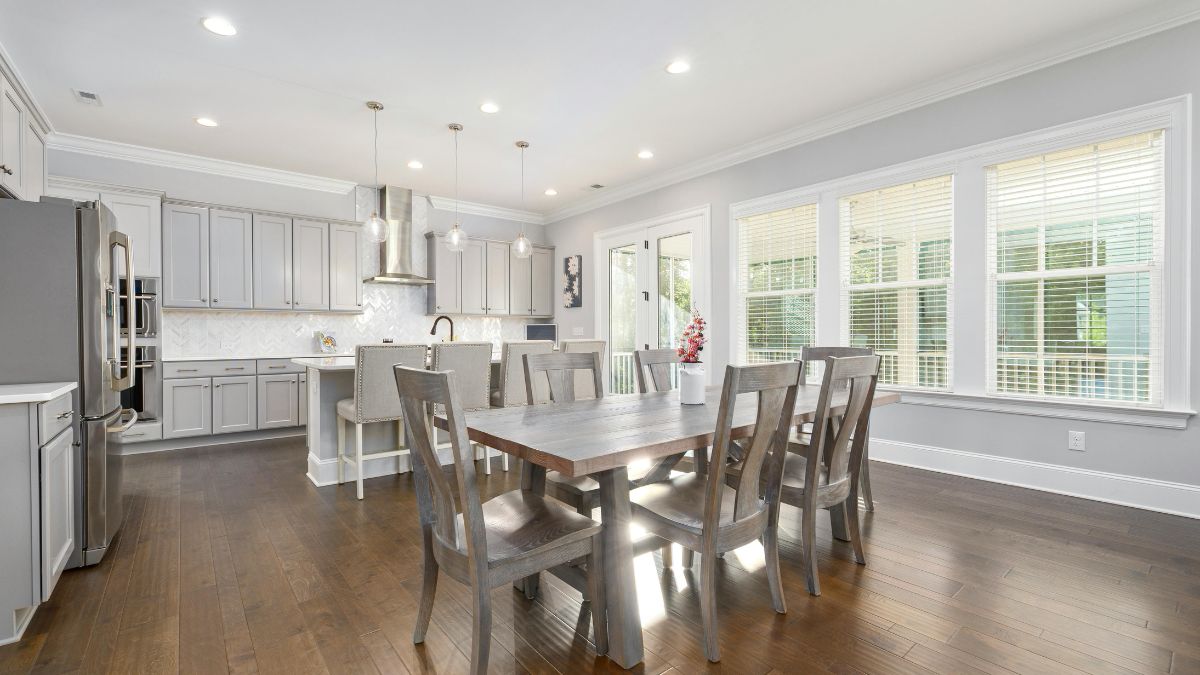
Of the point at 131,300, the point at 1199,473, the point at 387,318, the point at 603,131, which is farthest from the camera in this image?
the point at 387,318

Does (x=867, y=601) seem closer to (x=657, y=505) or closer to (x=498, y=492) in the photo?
(x=657, y=505)

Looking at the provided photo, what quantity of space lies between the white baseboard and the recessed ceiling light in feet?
16.6

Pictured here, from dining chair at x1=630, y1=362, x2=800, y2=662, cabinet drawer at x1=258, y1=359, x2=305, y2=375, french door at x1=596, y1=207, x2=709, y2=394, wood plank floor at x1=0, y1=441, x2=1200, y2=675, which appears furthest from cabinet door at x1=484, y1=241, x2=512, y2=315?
dining chair at x1=630, y1=362, x2=800, y2=662

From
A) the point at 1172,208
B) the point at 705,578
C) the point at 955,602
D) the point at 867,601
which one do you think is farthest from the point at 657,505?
the point at 1172,208

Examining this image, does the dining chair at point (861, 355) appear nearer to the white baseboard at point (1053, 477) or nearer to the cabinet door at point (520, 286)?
the white baseboard at point (1053, 477)

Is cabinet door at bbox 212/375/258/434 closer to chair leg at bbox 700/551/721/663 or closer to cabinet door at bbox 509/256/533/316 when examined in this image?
cabinet door at bbox 509/256/533/316

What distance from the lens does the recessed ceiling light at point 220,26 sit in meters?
2.94

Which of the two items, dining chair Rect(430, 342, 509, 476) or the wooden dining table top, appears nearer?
the wooden dining table top

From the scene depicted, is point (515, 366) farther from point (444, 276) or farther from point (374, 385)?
point (444, 276)

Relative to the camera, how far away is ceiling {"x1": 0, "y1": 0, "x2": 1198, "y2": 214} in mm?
2924

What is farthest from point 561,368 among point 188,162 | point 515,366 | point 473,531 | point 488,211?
point 488,211

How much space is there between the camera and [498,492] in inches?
140

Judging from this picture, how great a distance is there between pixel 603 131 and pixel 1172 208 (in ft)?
12.1

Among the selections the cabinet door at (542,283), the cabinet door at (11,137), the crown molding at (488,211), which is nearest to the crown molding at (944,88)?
the cabinet door at (542,283)
